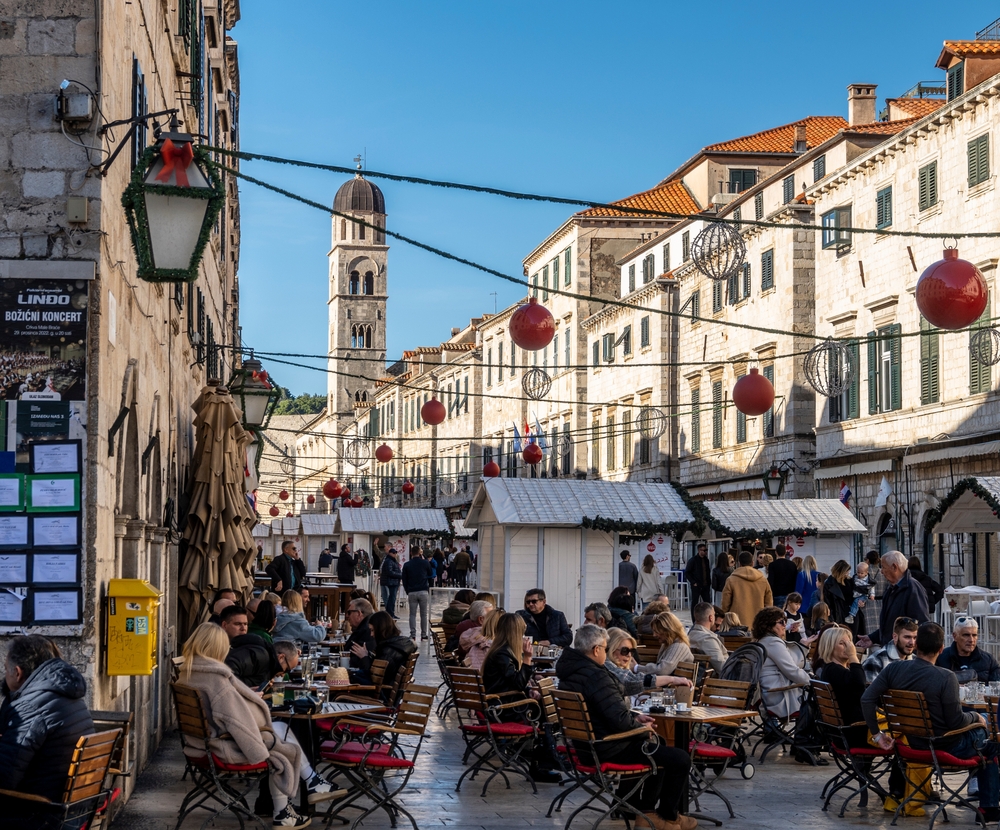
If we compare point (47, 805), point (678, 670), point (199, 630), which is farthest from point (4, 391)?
point (678, 670)

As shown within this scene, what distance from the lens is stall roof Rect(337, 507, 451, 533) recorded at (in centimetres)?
4084

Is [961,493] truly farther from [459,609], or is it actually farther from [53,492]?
[53,492]

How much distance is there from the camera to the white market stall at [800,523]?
87.0 feet

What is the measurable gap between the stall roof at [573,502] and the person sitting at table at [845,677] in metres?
11.7

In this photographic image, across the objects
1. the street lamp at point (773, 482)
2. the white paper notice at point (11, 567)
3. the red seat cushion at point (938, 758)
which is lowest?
the red seat cushion at point (938, 758)

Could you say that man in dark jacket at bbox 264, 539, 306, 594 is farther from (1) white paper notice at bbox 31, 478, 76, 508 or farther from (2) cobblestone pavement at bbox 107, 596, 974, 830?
(1) white paper notice at bbox 31, 478, 76, 508

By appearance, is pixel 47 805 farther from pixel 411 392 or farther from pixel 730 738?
pixel 411 392

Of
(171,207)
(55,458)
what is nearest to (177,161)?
(171,207)

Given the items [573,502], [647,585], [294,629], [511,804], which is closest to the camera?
[511,804]

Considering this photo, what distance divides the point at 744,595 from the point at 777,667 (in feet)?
19.2

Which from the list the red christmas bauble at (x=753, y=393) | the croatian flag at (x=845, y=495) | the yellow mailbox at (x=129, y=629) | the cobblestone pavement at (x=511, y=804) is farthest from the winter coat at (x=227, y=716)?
the croatian flag at (x=845, y=495)

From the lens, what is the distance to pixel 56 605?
24.8ft

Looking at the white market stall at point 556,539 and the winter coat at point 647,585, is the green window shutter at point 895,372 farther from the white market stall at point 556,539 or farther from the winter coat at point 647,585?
the winter coat at point 647,585

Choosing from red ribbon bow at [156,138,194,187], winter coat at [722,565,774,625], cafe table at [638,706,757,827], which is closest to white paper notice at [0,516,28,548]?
red ribbon bow at [156,138,194,187]
